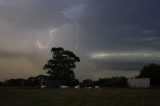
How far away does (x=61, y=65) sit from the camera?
119 metres

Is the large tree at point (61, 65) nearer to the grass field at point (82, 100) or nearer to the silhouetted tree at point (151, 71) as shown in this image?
the silhouetted tree at point (151, 71)

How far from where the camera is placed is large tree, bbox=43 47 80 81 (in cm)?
11794

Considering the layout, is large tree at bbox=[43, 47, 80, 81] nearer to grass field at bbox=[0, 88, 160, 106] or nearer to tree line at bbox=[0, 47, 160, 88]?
tree line at bbox=[0, 47, 160, 88]

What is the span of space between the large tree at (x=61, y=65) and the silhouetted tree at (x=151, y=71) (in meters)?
22.1

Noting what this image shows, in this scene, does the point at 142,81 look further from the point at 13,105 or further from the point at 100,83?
the point at 13,105

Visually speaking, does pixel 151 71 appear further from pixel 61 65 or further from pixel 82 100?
pixel 82 100

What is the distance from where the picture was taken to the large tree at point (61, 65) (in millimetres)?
Result: 117938

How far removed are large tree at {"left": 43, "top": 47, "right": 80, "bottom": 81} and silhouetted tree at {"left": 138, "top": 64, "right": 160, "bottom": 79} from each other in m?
22.1

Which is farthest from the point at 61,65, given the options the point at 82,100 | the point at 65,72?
the point at 82,100

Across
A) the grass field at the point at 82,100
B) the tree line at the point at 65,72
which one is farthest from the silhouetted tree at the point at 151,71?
the grass field at the point at 82,100

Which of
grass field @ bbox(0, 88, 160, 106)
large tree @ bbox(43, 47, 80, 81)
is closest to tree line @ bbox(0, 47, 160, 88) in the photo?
large tree @ bbox(43, 47, 80, 81)

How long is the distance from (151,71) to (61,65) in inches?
1162

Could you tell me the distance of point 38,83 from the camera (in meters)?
124

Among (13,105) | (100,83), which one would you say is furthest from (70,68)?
(13,105)
